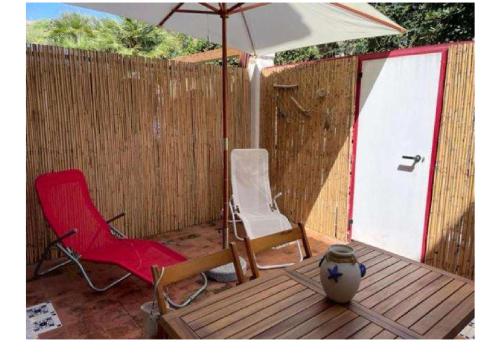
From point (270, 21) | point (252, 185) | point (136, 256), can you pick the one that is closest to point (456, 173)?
point (252, 185)

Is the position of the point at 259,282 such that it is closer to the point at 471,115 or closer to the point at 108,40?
the point at 471,115

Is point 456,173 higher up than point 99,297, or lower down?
higher up

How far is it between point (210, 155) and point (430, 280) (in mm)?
3579

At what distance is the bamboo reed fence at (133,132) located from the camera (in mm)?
3521

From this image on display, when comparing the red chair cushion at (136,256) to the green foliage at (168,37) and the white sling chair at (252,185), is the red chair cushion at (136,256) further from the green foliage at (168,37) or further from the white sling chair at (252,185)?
the green foliage at (168,37)

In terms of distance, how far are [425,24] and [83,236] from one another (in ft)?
30.7

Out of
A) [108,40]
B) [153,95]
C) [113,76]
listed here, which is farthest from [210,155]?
[108,40]

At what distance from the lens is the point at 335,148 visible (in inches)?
170

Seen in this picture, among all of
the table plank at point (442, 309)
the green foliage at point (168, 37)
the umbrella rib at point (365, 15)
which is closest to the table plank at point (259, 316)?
the table plank at point (442, 309)

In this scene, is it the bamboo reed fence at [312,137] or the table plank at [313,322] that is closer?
the table plank at [313,322]

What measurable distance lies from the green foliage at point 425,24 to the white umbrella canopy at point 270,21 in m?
4.60

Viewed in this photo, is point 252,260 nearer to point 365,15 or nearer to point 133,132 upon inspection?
point 365,15

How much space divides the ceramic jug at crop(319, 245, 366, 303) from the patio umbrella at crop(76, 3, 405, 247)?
1.75 metres

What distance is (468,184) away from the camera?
10.4ft
